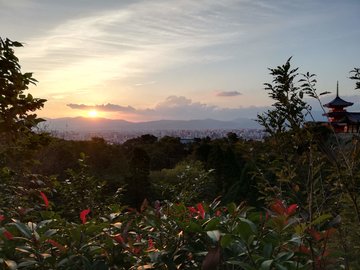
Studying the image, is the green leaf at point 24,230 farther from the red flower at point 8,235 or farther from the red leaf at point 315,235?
the red leaf at point 315,235

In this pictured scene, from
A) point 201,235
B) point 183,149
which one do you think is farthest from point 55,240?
point 183,149

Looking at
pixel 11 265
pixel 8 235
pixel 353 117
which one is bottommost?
pixel 11 265

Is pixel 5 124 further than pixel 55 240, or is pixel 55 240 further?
pixel 5 124

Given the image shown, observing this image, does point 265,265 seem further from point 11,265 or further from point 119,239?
point 11,265

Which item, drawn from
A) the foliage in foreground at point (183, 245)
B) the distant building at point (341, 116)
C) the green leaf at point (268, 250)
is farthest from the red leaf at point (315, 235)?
the distant building at point (341, 116)

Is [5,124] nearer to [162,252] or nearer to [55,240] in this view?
[55,240]

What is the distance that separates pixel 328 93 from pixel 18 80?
140 inches

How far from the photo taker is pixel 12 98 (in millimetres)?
5562

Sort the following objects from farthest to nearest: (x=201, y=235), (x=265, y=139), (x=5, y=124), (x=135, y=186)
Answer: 1. (x=135, y=186)
2. (x=5, y=124)
3. (x=265, y=139)
4. (x=201, y=235)

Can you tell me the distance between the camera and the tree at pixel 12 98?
560 centimetres

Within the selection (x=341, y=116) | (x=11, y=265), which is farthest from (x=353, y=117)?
(x=11, y=265)

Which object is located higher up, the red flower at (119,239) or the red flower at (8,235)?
the red flower at (8,235)

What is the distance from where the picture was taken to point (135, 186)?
32375 millimetres

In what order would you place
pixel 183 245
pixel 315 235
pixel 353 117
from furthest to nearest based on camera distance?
1. pixel 353 117
2. pixel 183 245
3. pixel 315 235
